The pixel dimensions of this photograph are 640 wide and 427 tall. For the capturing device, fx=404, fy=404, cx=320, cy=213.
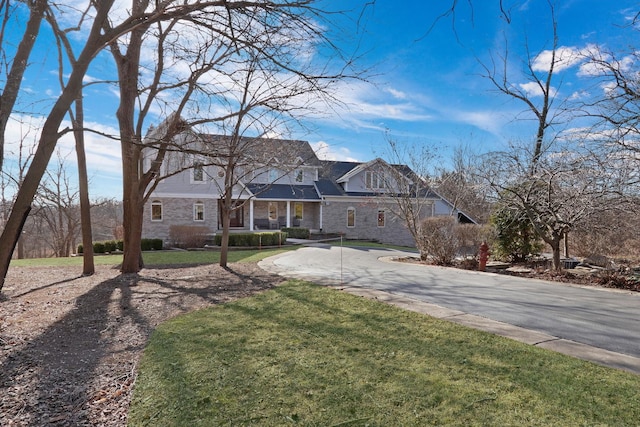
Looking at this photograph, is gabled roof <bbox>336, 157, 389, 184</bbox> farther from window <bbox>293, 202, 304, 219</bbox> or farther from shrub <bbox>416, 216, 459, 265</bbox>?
shrub <bbox>416, 216, 459, 265</bbox>

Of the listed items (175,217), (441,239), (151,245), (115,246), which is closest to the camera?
(441,239)

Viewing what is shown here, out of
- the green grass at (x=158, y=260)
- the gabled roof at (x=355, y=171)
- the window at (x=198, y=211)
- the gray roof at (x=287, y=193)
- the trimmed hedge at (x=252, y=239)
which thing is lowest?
the green grass at (x=158, y=260)

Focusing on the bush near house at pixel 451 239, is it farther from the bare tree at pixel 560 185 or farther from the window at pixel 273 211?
the window at pixel 273 211

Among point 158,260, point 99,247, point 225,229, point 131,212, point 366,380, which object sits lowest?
point 158,260

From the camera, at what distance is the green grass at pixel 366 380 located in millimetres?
3135

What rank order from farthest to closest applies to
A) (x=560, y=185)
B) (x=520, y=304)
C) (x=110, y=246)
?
(x=110, y=246)
(x=560, y=185)
(x=520, y=304)

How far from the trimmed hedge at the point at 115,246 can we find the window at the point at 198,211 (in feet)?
14.4

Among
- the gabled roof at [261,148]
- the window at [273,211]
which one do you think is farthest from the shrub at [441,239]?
the window at [273,211]

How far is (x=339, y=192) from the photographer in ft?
100

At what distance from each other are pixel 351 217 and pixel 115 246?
16048mm

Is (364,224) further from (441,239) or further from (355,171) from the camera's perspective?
(441,239)

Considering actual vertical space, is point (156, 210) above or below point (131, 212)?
above

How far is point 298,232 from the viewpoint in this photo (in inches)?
1110

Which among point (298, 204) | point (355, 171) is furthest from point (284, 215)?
point (355, 171)
